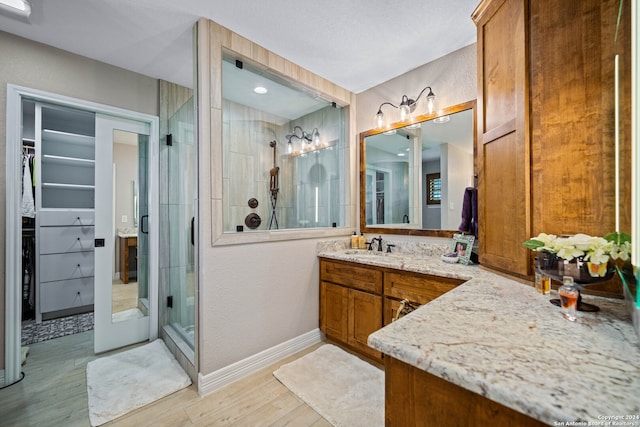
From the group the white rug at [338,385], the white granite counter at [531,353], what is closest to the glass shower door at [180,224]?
the white rug at [338,385]

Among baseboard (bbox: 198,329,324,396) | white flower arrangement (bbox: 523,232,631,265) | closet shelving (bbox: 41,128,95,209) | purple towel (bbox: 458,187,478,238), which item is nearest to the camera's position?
white flower arrangement (bbox: 523,232,631,265)

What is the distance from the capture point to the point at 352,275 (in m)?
2.33

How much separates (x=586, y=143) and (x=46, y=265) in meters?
4.91

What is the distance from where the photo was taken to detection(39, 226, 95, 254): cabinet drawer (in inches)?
122

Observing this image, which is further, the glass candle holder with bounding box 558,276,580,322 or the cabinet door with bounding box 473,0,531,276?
the cabinet door with bounding box 473,0,531,276

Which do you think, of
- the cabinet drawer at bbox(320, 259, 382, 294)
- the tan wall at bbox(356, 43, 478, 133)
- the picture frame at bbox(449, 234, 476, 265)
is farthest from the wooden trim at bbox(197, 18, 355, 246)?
the picture frame at bbox(449, 234, 476, 265)

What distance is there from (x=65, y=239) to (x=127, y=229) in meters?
1.32

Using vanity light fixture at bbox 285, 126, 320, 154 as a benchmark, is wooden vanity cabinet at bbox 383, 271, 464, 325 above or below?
below

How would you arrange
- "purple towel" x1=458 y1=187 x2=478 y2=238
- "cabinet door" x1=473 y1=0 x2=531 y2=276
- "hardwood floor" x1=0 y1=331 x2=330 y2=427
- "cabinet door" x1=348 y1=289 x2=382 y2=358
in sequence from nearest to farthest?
"cabinet door" x1=473 y1=0 x2=531 y2=276, "hardwood floor" x1=0 y1=331 x2=330 y2=427, "purple towel" x1=458 y1=187 x2=478 y2=238, "cabinet door" x1=348 y1=289 x2=382 y2=358

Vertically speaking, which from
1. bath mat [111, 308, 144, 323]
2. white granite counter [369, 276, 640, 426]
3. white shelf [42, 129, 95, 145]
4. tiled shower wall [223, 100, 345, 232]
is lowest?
bath mat [111, 308, 144, 323]

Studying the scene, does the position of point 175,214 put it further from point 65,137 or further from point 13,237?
point 65,137

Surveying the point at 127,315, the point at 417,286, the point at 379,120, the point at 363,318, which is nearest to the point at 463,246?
the point at 417,286

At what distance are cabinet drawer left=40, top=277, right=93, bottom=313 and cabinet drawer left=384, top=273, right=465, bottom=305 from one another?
370 cm

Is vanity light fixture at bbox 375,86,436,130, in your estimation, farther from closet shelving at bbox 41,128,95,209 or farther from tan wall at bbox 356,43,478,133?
closet shelving at bbox 41,128,95,209
